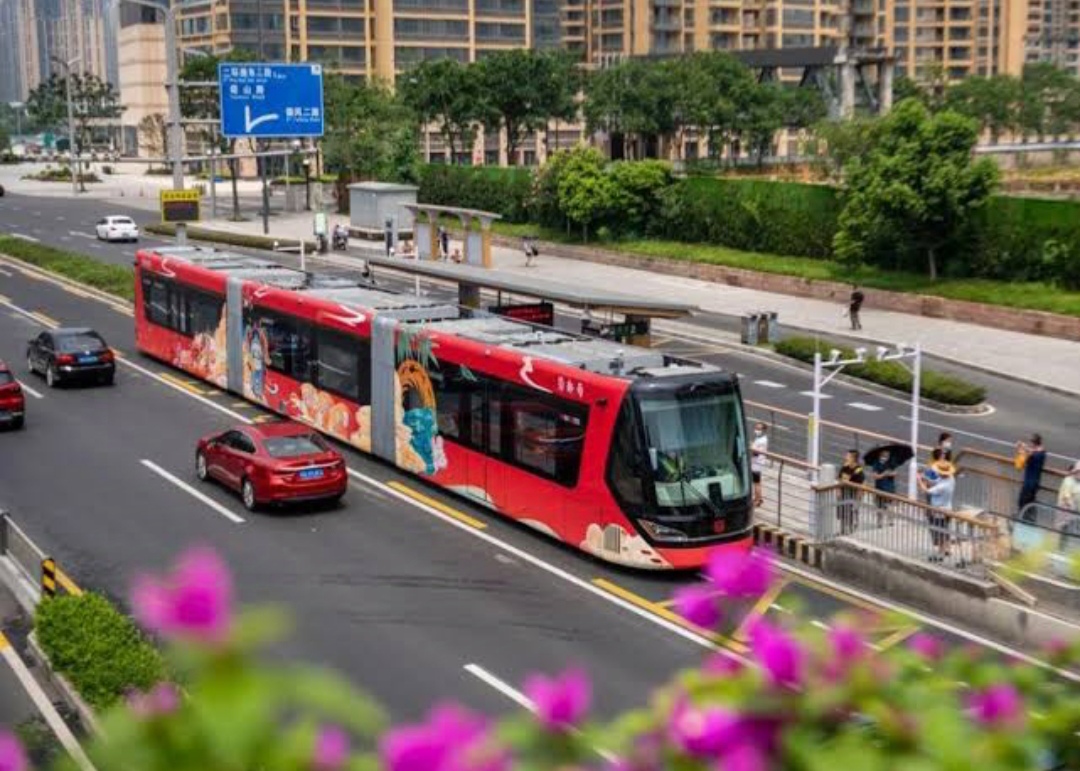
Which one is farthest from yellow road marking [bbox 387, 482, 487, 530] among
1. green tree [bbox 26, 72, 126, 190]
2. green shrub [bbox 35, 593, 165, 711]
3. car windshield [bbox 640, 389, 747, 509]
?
green tree [bbox 26, 72, 126, 190]

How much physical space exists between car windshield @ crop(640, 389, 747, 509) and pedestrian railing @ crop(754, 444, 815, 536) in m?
1.93

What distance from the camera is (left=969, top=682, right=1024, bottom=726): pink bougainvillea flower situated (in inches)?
128

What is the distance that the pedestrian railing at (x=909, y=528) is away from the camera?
1850 cm

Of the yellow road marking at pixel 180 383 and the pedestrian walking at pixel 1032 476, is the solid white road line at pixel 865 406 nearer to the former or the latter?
the pedestrian walking at pixel 1032 476

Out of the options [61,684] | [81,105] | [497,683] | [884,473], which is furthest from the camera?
[81,105]

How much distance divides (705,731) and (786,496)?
20328 millimetres

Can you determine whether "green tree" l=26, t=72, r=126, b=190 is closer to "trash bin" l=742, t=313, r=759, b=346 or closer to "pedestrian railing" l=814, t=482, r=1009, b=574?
"trash bin" l=742, t=313, r=759, b=346

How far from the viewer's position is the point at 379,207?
2785 inches

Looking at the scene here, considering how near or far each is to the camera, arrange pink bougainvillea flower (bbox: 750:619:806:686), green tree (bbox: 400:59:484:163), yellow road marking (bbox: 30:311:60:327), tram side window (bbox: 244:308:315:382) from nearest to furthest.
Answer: pink bougainvillea flower (bbox: 750:619:806:686) < tram side window (bbox: 244:308:315:382) < yellow road marking (bbox: 30:311:60:327) < green tree (bbox: 400:59:484:163)

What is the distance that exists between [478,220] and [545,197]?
688 inches

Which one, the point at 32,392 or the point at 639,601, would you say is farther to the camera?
the point at 32,392

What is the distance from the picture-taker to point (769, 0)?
443 feet

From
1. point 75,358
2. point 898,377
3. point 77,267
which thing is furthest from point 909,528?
point 77,267

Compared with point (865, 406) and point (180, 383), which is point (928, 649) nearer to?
point (865, 406)
